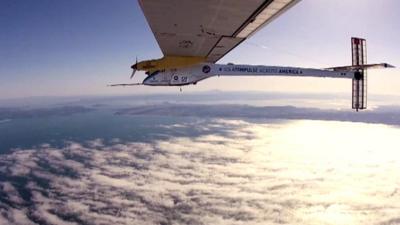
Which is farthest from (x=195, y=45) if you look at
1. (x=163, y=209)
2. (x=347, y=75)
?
(x=163, y=209)

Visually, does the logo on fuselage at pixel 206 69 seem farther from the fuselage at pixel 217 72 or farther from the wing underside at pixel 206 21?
the wing underside at pixel 206 21

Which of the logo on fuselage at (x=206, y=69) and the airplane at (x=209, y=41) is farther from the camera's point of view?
the logo on fuselage at (x=206, y=69)

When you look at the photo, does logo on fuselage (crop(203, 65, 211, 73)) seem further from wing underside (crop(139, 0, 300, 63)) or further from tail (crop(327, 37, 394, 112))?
tail (crop(327, 37, 394, 112))

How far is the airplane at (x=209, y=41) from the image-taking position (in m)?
13.7

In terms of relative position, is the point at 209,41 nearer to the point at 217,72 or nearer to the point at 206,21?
the point at 206,21

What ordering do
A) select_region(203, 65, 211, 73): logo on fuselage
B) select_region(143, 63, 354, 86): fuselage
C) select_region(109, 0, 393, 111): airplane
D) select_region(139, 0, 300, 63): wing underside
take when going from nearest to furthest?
select_region(139, 0, 300, 63): wing underside
select_region(109, 0, 393, 111): airplane
select_region(143, 63, 354, 86): fuselage
select_region(203, 65, 211, 73): logo on fuselage

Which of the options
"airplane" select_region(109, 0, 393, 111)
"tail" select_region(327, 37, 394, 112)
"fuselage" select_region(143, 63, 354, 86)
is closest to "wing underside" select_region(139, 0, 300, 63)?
"airplane" select_region(109, 0, 393, 111)

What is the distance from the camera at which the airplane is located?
44.9 feet

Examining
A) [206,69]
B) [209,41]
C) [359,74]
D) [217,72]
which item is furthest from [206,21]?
[359,74]

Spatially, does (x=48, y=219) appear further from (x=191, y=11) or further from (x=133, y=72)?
(x=191, y=11)

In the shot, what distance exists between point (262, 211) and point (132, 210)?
84.1 metres

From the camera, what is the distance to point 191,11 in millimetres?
14609

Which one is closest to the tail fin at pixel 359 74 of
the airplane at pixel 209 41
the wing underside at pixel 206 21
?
the airplane at pixel 209 41

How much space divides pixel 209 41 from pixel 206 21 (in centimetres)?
470
